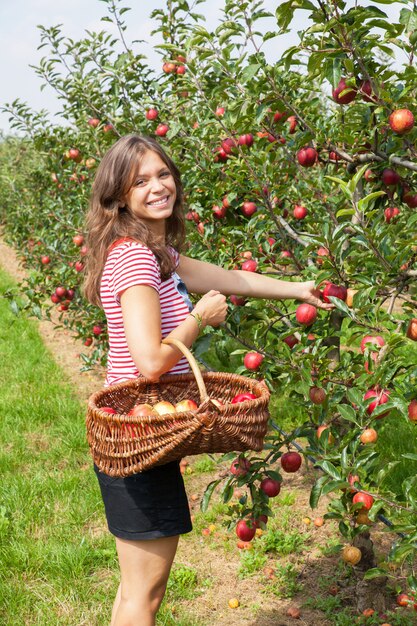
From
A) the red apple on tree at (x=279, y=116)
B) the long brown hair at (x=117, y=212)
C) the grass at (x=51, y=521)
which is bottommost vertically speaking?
the grass at (x=51, y=521)

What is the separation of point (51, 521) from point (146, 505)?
1.63 metres

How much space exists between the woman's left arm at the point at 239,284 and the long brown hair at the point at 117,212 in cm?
33

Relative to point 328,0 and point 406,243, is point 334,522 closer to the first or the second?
point 406,243

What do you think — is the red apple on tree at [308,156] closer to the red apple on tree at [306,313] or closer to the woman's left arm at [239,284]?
the woman's left arm at [239,284]

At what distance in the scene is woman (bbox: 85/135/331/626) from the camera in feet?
5.76

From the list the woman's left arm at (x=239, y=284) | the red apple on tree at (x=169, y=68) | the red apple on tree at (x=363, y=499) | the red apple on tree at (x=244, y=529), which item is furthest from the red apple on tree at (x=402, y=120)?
the red apple on tree at (x=169, y=68)

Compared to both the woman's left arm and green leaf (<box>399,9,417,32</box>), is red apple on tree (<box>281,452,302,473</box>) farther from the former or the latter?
green leaf (<box>399,9,417,32</box>)

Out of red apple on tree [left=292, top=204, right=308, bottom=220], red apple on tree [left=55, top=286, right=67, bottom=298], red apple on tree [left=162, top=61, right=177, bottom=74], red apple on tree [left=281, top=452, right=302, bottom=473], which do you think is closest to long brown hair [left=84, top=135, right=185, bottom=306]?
red apple on tree [left=281, top=452, right=302, bottom=473]

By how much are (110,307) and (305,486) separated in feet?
6.93

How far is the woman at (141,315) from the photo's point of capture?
176cm

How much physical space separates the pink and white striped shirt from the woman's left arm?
298 mm

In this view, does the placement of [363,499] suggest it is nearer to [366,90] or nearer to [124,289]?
[124,289]

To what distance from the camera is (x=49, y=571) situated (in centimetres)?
289

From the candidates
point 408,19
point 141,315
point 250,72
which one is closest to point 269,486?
point 141,315
